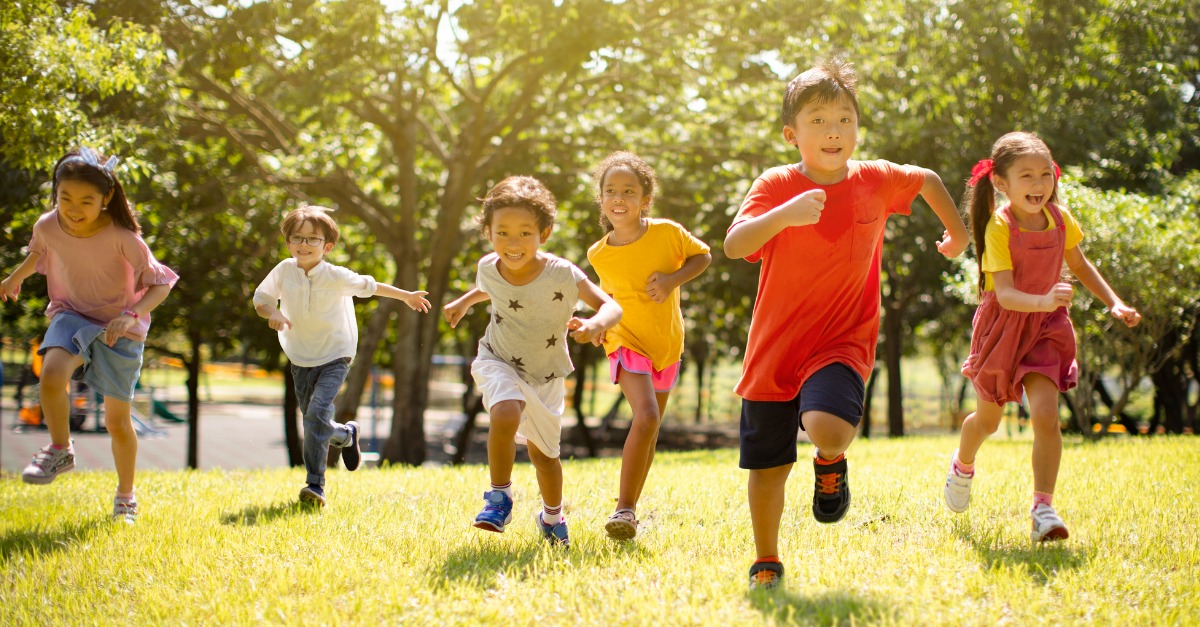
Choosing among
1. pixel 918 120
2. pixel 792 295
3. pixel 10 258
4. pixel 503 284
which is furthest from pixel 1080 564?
pixel 10 258

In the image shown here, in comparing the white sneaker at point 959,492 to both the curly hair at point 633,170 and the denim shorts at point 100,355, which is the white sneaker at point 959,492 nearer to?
the curly hair at point 633,170

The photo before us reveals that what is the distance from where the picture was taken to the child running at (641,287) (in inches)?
187

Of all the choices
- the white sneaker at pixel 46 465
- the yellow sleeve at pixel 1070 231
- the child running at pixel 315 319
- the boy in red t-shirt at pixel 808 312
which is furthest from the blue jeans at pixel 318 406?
the yellow sleeve at pixel 1070 231

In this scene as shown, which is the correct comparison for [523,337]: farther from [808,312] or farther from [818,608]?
[818,608]

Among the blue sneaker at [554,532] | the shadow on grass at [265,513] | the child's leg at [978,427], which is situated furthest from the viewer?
the shadow on grass at [265,513]

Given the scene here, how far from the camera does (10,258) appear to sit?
14.2 metres

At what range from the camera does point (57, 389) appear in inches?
203

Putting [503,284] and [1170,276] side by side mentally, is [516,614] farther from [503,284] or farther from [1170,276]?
[1170,276]

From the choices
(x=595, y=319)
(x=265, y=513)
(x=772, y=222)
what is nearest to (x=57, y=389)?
(x=265, y=513)

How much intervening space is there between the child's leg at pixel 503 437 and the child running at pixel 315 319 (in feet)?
5.29

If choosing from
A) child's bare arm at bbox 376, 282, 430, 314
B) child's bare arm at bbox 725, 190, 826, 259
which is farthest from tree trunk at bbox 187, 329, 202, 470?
child's bare arm at bbox 725, 190, 826, 259

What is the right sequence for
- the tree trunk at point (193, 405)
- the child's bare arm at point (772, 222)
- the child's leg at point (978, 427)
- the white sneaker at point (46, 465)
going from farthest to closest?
1. the tree trunk at point (193, 405)
2. the white sneaker at point (46, 465)
3. the child's leg at point (978, 427)
4. the child's bare arm at point (772, 222)

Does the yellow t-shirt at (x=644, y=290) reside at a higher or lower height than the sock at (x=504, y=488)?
higher

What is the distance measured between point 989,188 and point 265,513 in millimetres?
4227
